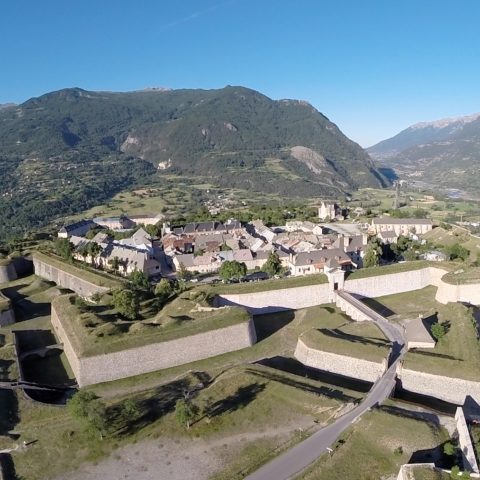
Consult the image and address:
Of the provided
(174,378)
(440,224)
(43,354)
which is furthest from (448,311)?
(440,224)

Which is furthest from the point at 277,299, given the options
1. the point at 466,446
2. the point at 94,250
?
the point at 94,250

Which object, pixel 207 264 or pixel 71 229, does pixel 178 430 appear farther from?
pixel 71 229

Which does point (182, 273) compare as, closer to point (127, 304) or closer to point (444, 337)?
point (127, 304)

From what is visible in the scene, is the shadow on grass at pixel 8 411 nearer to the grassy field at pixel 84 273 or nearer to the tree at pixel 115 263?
the grassy field at pixel 84 273

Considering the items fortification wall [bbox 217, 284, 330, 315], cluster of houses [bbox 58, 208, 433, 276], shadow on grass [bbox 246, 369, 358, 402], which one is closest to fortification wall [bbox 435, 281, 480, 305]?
cluster of houses [bbox 58, 208, 433, 276]

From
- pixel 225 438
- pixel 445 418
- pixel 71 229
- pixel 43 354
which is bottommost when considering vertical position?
A: pixel 445 418

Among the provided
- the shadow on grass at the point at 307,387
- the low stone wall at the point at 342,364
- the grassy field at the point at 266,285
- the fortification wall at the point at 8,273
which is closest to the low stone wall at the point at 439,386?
the low stone wall at the point at 342,364
